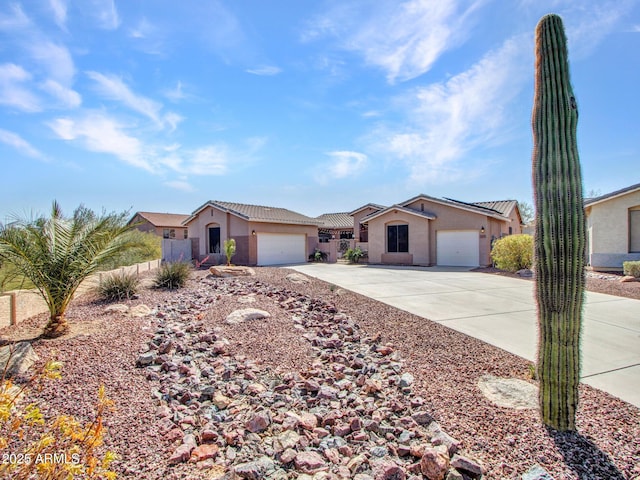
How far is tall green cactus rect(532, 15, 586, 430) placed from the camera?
3.06 meters

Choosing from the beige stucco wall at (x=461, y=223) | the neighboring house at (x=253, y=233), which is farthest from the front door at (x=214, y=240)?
the beige stucco wall at (x=461, y=223)

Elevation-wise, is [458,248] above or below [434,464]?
above

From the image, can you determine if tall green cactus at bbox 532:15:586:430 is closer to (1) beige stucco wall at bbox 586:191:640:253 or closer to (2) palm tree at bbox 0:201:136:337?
(2) palm tree at bbox 0:201:136:337

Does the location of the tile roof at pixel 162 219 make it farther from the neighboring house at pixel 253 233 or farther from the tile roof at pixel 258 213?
the tile roof at pixel 258 213

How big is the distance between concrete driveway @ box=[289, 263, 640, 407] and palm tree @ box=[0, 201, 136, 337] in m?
6.16

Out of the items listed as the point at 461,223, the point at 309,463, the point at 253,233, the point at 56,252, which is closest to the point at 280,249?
the point at 253,233

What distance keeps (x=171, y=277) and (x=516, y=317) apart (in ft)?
30.1

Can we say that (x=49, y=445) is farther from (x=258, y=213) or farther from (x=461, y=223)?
(x=258, y=213)

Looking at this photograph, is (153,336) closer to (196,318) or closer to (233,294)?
(196,318)

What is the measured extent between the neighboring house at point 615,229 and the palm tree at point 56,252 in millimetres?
18297

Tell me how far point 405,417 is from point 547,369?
Result: 1.38m

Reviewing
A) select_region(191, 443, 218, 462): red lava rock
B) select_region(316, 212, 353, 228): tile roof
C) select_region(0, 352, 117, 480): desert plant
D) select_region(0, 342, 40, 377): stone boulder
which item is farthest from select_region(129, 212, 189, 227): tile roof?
select_region(0, 352, 117, 480): desert plant

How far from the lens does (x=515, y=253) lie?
1502cm

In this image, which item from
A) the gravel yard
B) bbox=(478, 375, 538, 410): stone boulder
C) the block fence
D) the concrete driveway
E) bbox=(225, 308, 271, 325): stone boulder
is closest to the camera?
the gravel yard
